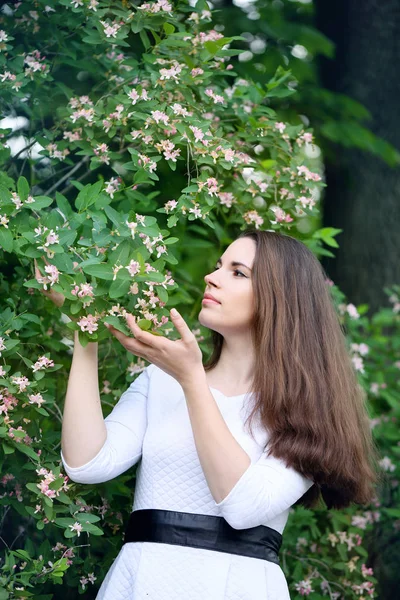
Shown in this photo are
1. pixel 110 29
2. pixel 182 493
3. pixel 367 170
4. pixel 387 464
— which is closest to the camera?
pixel 182 493

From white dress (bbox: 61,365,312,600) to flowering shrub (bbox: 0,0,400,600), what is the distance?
155 mm

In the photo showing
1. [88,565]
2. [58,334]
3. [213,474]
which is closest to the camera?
[213,474]

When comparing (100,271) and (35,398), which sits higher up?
(100,271)

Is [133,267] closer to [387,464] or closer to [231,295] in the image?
[231,295]

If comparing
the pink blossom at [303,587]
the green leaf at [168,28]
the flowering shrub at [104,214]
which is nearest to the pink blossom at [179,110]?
the flowering shrub at [104,214]

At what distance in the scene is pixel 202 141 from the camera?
2.35m

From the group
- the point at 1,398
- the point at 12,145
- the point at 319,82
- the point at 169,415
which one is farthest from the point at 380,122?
the point at 1,398

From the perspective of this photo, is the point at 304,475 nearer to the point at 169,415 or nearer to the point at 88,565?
the point at 169,415

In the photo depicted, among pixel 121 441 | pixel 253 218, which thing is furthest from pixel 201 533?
pixel 253 218

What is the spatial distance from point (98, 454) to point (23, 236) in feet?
2.05

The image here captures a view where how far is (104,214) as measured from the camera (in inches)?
88.4

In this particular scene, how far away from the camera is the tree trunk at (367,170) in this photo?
183 inches

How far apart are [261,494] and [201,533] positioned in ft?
0.74

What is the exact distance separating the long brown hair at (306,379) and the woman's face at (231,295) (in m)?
0.03
